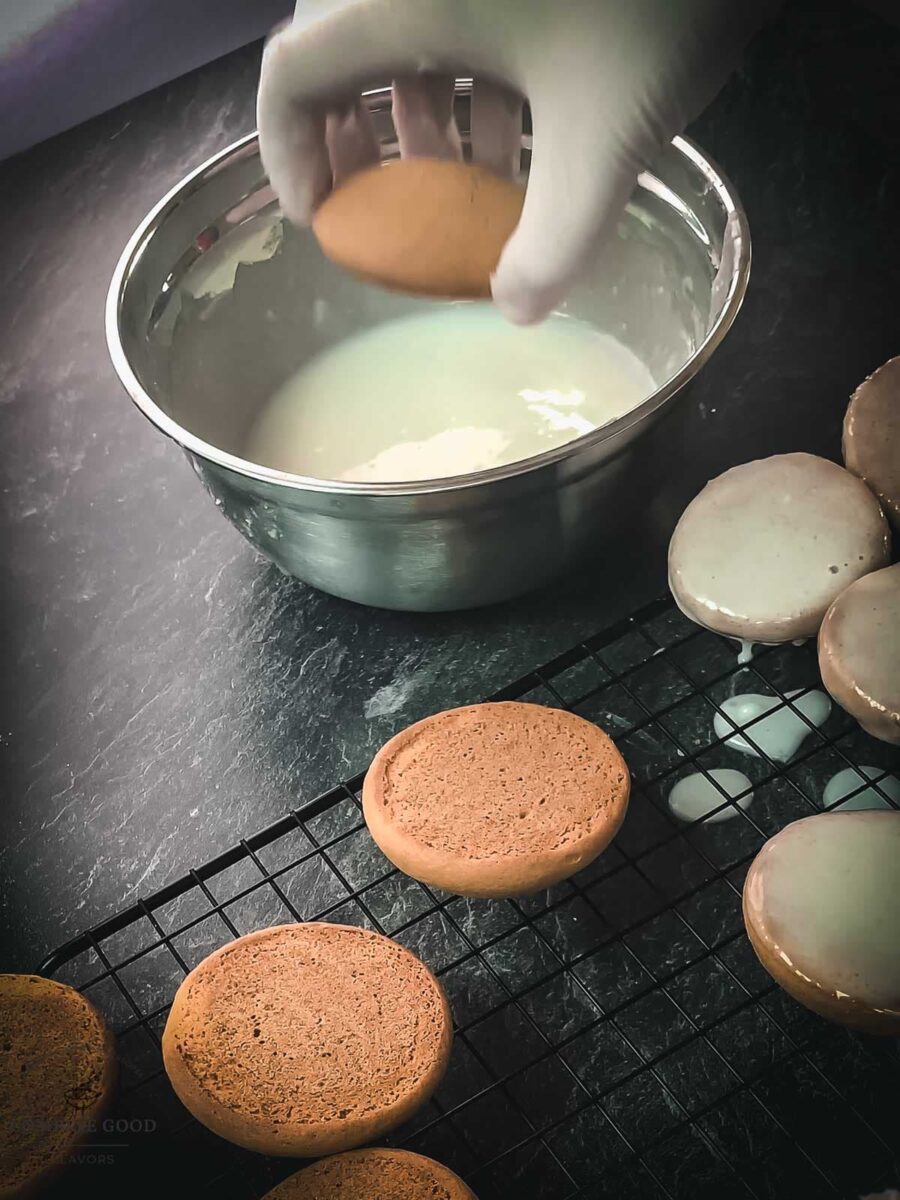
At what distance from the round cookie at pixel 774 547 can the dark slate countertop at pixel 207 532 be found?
8 centimetres

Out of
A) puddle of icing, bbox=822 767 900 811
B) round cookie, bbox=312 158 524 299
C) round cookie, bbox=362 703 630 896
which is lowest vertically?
puddle of icing, bbox=822 767 900 811

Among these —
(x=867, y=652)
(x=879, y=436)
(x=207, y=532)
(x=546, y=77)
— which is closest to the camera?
(x=546, y=77)

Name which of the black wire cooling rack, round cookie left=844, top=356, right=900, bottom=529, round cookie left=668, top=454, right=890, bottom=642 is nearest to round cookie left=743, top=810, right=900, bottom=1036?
the black wire cooling rack

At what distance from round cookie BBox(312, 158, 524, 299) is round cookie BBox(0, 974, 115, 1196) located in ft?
2.01

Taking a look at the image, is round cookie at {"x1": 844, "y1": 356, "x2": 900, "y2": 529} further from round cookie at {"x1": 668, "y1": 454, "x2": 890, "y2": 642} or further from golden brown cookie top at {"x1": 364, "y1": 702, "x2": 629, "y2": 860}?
golden brown cookie top at {"x1": 364, "y1": 702, "x2": 629, "y2": 860}

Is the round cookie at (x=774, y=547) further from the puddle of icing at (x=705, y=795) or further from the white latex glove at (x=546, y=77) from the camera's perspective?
the white latex glove at (x=546, y=77)

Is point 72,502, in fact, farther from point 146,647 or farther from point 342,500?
point 342,500

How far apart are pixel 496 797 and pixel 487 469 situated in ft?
0.89

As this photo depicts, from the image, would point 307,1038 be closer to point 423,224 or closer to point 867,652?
point 867,652

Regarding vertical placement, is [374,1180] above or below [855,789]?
above

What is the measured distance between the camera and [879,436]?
45.0 inches

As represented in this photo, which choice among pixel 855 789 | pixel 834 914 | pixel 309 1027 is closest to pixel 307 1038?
pixel 309 1027

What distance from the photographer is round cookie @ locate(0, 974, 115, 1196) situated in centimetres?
87

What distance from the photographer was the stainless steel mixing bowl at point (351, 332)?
103 cm
